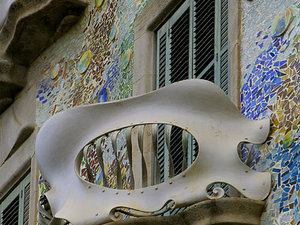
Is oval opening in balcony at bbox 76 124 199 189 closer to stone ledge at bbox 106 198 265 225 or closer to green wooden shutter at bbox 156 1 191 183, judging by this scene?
green wooden shutter at bbox 156 1 191 183

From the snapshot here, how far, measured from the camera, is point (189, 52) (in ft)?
42.2

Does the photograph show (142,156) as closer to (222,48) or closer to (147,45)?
(222,48)

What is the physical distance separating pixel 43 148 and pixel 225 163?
64.3 inches

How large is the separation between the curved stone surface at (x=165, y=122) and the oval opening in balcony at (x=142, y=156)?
0.29 feet

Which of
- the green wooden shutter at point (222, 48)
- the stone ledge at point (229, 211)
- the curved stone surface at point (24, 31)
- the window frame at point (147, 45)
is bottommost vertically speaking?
the stone ledge at point (229, 211)

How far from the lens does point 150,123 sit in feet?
38.4

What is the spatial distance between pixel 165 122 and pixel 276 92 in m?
0.74

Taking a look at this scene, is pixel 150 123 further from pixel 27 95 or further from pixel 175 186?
pixel 27 95

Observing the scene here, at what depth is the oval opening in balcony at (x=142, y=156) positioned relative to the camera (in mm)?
A: 11672

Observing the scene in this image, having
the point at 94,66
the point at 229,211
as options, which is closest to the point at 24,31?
the point at 94,66

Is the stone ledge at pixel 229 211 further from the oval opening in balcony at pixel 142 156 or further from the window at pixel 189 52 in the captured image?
the window at pixel 189 52

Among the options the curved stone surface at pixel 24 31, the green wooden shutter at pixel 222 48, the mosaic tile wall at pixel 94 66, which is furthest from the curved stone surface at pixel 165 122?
the curved stone surface at pixel 24 31

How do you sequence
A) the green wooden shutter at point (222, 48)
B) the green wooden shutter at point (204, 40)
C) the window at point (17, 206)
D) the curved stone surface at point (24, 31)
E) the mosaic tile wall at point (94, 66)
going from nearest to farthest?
the green wooden shutter at point (222, 48) < the green wooden shutter at point (204, 40) < the mosaic tile wall at point (94, 66) < the curved stone surface at point (24, 31) < the window at point (17, 206)

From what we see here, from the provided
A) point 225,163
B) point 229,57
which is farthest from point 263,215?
point 229,57
